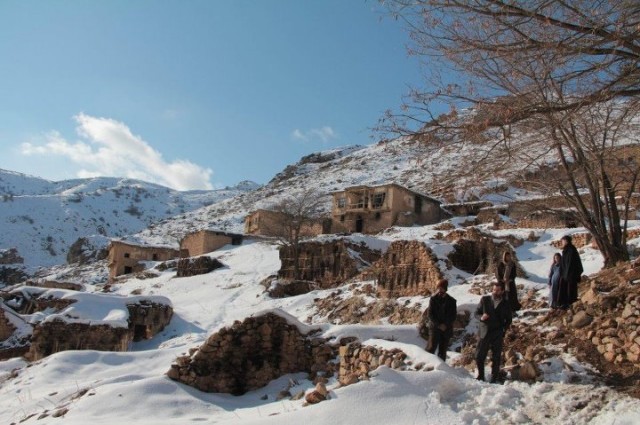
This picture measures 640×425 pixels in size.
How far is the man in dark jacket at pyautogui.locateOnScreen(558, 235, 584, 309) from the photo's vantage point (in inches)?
354

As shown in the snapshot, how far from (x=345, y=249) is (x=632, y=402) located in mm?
22183

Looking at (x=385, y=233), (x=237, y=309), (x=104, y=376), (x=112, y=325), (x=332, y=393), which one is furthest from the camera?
(x=385, y=233)

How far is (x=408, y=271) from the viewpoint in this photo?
1847 cm

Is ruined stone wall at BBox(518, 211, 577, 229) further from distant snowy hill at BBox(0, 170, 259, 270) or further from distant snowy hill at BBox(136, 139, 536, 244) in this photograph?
distant snowy hill at BBox(0, 170, 259, 270)

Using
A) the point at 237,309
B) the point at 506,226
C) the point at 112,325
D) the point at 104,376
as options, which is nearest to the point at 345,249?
the point at 237,309

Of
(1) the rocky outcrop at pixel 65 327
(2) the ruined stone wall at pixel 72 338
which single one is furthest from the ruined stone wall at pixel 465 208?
(2) the ruined stone wall at pixel 72 338

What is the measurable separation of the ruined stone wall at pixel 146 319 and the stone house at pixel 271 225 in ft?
70.5

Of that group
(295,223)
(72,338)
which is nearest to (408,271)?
(72,338)

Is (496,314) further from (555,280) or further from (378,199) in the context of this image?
(378,199)

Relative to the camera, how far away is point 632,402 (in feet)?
17.6

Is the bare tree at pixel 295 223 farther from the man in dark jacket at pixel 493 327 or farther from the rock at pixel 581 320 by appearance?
the man in dark jacket at pixel 493 327

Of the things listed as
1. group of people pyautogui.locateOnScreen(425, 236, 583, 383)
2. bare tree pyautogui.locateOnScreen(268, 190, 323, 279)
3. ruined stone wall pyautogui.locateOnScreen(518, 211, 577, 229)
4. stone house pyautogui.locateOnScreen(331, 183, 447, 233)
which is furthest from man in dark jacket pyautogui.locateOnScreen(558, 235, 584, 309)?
stone house pyautogui.locateOnScreen(331, 183, 447, 233)

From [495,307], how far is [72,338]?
1308cm

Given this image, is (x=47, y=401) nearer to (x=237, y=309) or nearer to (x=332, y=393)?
(x=332, y=393)
